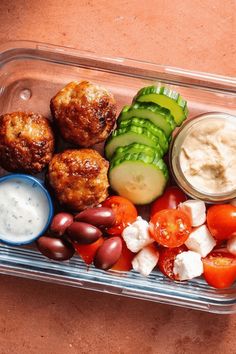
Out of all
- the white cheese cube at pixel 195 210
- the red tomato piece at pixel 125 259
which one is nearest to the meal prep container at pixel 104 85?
the red tomato piece at pixel 125 259

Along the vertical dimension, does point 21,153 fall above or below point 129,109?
below

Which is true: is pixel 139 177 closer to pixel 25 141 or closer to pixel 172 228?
pixel 172 228

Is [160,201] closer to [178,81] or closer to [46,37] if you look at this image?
[178,81]

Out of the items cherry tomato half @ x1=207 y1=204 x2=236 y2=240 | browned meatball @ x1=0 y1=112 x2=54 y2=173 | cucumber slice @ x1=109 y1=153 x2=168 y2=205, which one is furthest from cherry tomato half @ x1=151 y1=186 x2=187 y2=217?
browned meatball @ x1=0 y1=112 x2=54 y2=173

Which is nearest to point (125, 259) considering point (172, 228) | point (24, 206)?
point (172, 228)

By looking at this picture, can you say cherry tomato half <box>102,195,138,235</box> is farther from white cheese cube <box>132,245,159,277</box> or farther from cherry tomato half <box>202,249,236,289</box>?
cherry tomato half <box>202,249,236,289</box>

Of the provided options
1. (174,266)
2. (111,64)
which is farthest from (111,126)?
(174,266)
